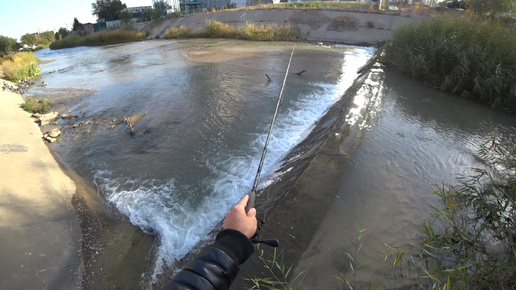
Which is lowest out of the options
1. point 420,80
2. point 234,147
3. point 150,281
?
point 150,281

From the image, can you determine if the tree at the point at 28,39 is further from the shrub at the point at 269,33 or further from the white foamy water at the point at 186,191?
the white foamy water at the point at 186,191

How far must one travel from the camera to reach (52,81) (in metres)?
13.0

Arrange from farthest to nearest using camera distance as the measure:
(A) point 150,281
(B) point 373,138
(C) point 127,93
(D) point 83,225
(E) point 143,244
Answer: (C) point 127,93 < (B) point 373,138 < (D) point 83,225 < (E) point 143,244 < (A) point 150,281

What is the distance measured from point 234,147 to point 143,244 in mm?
2643

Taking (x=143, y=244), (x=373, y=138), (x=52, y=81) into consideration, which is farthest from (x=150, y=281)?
(x=52, y=81)

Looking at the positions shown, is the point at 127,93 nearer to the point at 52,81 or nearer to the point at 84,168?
the point at 84,168

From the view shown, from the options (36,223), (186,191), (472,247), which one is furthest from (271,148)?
(36,223)

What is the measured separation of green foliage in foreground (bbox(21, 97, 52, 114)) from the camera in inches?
323

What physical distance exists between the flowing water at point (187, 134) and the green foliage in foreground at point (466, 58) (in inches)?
87.0

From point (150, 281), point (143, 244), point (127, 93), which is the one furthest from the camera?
point (127, 93)

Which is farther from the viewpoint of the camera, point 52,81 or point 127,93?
point 52,81

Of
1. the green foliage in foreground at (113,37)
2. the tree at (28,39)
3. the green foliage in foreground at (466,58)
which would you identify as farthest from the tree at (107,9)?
the green foliage in foreground at (466,58)

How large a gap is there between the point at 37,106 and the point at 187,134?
19.5ft

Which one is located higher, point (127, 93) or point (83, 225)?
point (127, 93)
